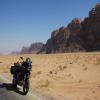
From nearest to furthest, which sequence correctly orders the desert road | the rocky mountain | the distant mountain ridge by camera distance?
the desert road
the distant mountain ridge
the rocky mountain

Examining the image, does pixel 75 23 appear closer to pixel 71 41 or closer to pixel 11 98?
pixel 71 41

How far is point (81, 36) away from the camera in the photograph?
14212cm

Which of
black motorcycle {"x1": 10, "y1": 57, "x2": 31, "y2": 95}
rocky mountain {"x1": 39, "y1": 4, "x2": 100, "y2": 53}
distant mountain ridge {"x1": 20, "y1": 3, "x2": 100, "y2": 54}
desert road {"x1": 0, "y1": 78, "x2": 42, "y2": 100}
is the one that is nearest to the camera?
desert road {"x1": 0, "y1": 78, "x2": 42, "y2": 100}

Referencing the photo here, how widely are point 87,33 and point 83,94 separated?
125 m

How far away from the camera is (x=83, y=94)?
15.7 m

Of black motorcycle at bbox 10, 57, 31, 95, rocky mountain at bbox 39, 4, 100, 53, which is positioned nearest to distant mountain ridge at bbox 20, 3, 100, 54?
rocky mountain at bbox 39, 4, 100, 53

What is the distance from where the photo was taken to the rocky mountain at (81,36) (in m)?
134

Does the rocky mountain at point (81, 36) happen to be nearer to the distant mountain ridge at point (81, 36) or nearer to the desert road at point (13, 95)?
the distant mountain ridge at point (81, 36)

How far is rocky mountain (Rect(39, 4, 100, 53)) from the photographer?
133625 mm

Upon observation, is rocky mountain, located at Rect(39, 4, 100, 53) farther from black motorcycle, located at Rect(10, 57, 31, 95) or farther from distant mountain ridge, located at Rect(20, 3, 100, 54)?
black motorcycle, located at Rect(10, 57, 31, 95)

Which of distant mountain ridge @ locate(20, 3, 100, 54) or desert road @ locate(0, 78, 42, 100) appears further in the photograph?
distant mountain ridge @ locate(20, 3, 100, 54)

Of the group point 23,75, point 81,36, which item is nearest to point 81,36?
point 81,36

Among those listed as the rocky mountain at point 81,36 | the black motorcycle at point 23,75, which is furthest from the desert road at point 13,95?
the rocky mountain at point 81,36

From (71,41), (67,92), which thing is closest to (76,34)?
(71,41)
